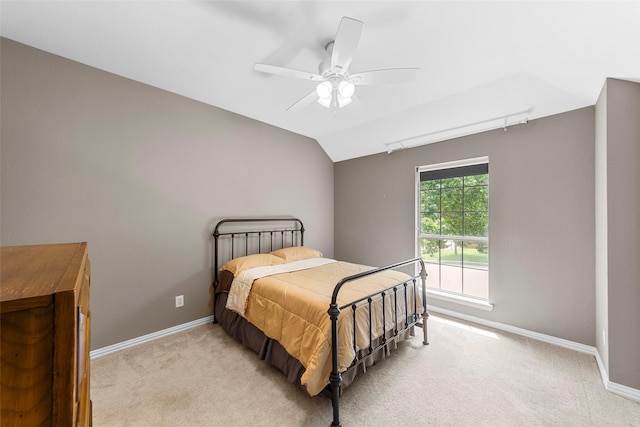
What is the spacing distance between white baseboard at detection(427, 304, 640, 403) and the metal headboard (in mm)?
2158

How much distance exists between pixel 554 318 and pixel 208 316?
3621mm

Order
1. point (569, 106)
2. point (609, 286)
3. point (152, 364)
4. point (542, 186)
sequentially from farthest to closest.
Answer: point (542, 186) < point (569, 106) < point (152, 364) < point (609, 286)

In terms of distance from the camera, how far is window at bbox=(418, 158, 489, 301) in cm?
300

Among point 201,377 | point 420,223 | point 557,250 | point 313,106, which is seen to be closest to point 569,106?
point 557,250

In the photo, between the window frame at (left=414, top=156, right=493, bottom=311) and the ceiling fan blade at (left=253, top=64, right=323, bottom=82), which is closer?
the ceiling fan blade at (left=253, top=64, right=323, bottom=82)

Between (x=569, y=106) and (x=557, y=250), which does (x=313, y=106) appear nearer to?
(x=569, y=106)

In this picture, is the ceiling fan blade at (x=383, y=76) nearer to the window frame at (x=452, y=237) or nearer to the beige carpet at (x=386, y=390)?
the window frame at (x=452, y=237)

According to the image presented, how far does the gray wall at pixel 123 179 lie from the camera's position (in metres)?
1.97

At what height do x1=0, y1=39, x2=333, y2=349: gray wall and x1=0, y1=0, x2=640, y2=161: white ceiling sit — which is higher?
x1=0, y1=0, x2=640, y2=161: white ceiling

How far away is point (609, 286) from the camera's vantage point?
72.4 inches

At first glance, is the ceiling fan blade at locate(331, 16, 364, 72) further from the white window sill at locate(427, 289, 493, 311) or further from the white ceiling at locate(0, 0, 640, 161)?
the white window sill at locate(427, 289, 493, 311)

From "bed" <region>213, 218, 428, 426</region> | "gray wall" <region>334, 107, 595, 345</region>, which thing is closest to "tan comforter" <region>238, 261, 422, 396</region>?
"bed" <region>213, 218, 428, 426</region>

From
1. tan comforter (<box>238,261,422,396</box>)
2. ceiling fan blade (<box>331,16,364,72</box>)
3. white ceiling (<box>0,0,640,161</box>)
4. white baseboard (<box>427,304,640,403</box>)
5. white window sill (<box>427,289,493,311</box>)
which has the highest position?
white ceiling (<box>0,0,640,161</box>)

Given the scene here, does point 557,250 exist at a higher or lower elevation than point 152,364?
higher
